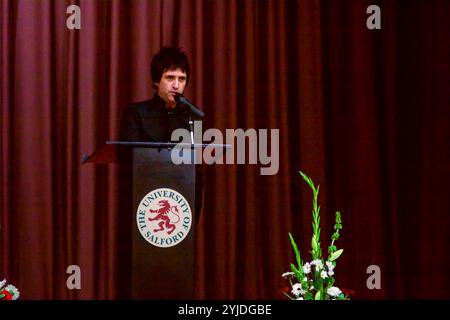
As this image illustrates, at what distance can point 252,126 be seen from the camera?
4312 mm

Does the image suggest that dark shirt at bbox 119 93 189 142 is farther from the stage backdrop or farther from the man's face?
the stage backdrop


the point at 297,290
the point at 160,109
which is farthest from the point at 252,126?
the point at 297,290

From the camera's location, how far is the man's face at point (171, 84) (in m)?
3.62

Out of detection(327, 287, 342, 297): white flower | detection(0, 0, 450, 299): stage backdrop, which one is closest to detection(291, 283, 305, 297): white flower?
detection(327, 287, 342, 297): white flower

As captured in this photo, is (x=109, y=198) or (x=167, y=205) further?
(x=109, y=198)

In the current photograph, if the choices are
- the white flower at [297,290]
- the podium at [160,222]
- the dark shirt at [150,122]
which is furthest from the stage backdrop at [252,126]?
the white flower at [297,290]

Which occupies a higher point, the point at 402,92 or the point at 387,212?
the point at 402,92

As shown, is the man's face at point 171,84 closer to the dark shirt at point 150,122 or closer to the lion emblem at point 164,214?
the dark shirt at point 150,122

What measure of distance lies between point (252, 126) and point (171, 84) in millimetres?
816

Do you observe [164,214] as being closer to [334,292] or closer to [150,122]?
[334,292]

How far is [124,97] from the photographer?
165 inches
